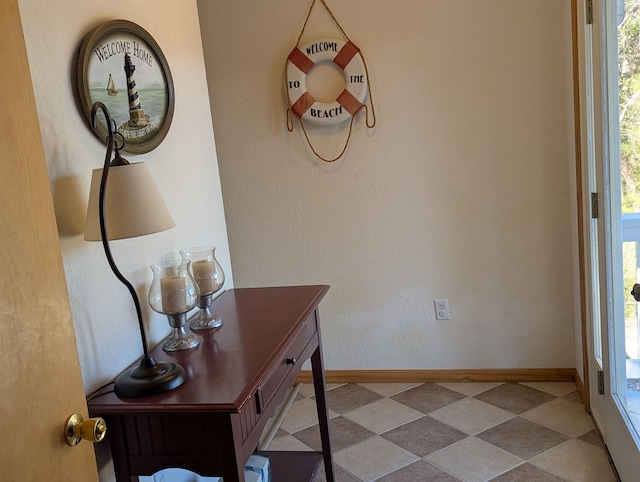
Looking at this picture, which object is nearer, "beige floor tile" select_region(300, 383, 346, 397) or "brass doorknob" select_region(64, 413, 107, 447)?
"brass doorknob" select_region(64, 413, 107, 447)

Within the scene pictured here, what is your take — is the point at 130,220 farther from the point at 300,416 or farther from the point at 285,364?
the point at 300,416

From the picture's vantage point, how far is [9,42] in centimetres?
96

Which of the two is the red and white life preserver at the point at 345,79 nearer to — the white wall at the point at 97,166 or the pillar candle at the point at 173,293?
the white wall at the point at 97,166

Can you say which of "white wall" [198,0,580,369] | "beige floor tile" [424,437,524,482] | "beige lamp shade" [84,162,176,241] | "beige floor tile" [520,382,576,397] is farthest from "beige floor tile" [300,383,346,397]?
"beige lamp shade" [84,162,176,241]

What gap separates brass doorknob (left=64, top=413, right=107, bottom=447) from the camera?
1.05 metres

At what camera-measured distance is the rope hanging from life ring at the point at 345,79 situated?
292 cm

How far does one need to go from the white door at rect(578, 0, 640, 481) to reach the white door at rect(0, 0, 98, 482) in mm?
1597

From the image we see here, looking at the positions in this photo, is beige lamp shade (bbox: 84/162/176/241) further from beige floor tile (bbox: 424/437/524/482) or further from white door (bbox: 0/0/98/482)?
beige floor tile (bbox: 424/437/524/482)

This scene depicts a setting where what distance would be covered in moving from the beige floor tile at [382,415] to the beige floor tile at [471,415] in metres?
0.12

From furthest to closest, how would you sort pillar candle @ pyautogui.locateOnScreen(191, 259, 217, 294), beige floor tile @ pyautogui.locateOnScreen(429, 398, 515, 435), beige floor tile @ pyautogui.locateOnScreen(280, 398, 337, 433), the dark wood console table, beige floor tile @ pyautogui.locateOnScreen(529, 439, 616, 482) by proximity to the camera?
1. beige floor tile @ pyautogui.locateOnScreen(280, 398, 337, 433)
2. beige floor tile @ pyautogui.locateOnScreen(429, 398, 515, 435)
3. beige floor tile @ pyautogui.locateOnScreen(529, 439, 616, 482)
4. pillar candle @ pyautogui.locateOnScreen(191, 259, 217, 294)
5. the dark wood console table

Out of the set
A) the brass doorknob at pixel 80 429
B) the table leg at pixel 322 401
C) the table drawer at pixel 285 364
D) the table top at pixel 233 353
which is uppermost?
the brass doorknob at pixel 80 429

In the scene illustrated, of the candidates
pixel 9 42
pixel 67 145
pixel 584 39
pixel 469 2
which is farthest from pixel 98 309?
pixel 469 2

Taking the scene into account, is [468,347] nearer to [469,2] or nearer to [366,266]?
[366,266]

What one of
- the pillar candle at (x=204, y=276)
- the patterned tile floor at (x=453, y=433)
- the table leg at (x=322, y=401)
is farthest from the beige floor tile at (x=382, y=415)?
the pillar candle at (x=204, y=276)
